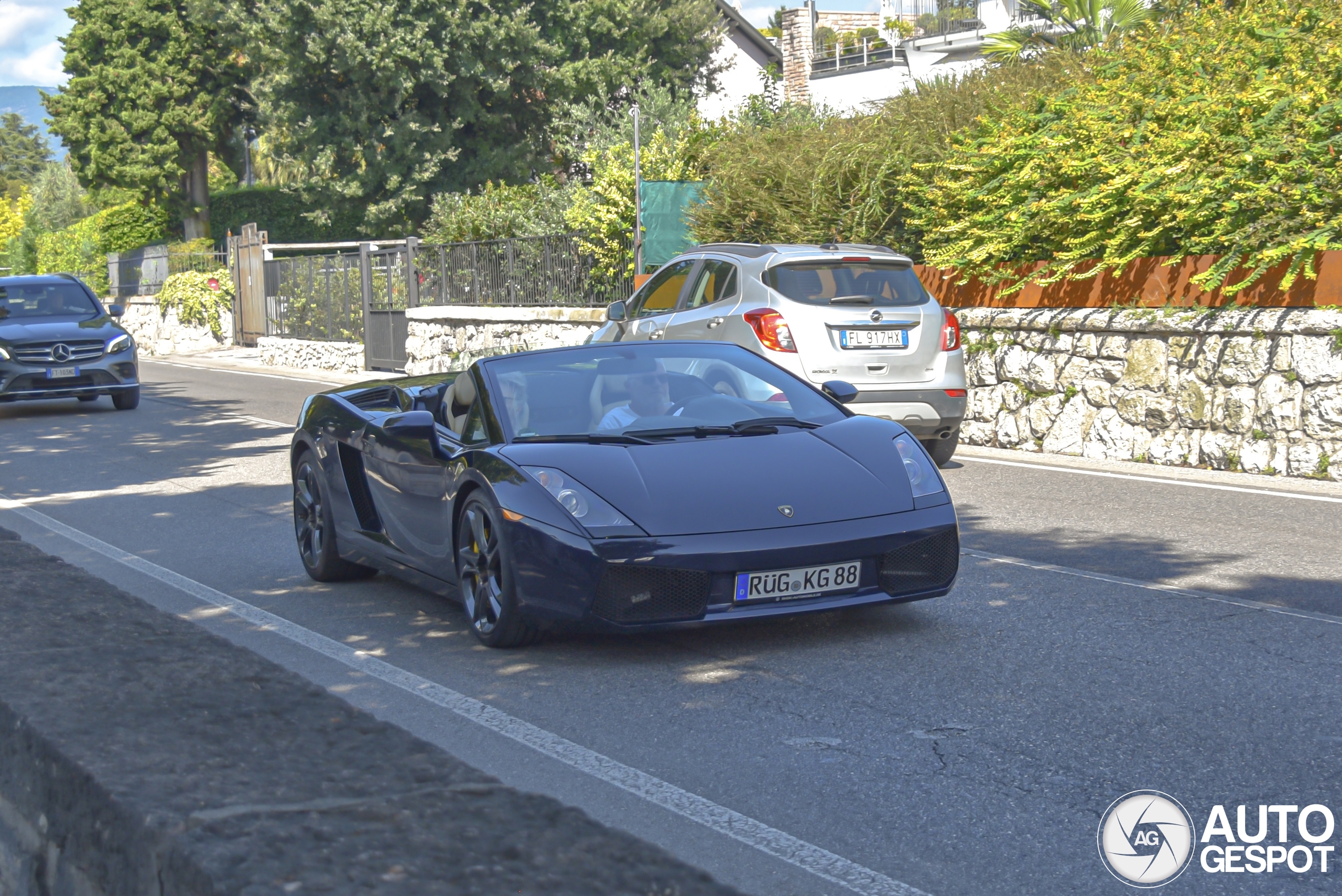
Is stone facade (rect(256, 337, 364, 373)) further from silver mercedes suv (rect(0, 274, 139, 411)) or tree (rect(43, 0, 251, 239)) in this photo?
tree (rect(43, 0, 251, 239))

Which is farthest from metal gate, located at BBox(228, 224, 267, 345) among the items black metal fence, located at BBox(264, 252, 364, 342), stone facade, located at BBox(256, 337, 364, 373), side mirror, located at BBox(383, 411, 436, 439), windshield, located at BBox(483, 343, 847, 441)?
side mirror, located at BBox(383, 411, 436, 439)

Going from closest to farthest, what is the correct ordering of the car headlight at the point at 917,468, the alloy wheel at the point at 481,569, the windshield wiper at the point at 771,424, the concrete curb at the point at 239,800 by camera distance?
the concrete curb at the point at 239,800 → the alloy wheel at the point at 481,569 → the car headlight at the point at 917,468 → the windshield wiper at the point at 771,424

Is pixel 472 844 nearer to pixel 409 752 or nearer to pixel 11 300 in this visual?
pixel 409 752

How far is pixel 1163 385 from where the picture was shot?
41.7ft

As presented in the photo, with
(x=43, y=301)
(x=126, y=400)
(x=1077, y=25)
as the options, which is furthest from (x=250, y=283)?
(x=1077, y=25)

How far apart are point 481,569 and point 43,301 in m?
16.4

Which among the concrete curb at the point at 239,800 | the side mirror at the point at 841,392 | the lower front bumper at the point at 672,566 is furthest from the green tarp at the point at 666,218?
the concrete curb at the point at 239,800

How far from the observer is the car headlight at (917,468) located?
6121mm

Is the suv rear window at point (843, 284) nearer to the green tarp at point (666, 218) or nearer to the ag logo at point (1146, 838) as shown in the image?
the green tarp at point (666, 218)

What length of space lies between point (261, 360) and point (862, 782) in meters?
29.7

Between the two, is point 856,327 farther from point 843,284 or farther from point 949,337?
point 949,337

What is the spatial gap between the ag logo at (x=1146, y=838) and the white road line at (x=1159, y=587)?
8.78ft

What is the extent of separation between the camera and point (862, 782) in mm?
4285

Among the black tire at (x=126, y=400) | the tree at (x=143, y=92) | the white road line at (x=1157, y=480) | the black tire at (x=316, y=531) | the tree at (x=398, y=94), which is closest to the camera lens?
the black tire at (x=316, y=531)
